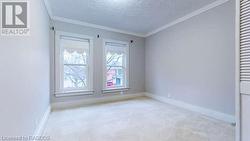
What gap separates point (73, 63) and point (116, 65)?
1.48 metres

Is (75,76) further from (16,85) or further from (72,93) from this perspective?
(16,85)

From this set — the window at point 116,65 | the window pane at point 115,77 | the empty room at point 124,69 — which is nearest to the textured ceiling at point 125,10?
the empty room at point 124,69

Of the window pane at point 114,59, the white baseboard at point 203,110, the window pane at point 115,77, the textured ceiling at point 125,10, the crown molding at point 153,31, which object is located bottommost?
the white baseboard at point 203,110

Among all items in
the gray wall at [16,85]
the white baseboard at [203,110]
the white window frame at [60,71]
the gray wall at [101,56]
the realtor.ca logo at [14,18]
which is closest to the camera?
the gray wall at [16,85]

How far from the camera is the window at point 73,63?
382 cm

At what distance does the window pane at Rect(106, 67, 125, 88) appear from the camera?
4.74 meters

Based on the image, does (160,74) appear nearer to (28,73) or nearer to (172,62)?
(172,62)

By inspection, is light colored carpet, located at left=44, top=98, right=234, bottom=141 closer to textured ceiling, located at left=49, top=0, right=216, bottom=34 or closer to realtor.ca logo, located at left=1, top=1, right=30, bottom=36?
realtor.ca logo, located at left=1, top=1, right=30, bottom=36

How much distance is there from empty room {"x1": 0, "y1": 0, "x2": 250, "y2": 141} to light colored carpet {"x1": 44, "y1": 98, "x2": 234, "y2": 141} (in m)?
0.02

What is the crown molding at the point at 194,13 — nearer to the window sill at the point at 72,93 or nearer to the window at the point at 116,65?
the window at the point at 116,65

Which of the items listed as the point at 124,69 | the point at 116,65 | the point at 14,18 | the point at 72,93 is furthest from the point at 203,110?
the point at 14,18

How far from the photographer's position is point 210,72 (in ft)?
10.3

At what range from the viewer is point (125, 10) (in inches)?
133

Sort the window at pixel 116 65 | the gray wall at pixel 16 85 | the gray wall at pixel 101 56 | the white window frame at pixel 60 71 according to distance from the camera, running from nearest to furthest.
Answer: the gray wall at pixel 16 85
the white window frame at pixel 60 71
the gray wall at pixel 101 56
the window at pixel 116 65
